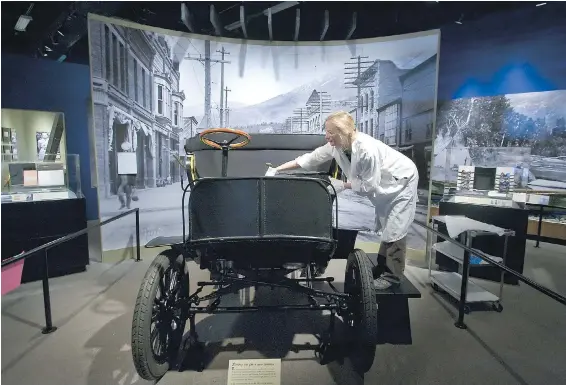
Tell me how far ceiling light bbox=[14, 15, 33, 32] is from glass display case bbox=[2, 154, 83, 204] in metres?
1.14

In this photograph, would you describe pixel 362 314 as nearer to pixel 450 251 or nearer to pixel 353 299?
pixel 353 299

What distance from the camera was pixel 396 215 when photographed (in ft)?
7.19

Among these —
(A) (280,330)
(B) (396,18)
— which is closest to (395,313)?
(A) (280,330)

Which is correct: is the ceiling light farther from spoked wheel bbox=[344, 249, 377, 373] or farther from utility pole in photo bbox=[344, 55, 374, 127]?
spoked wheel bbox=[344, 249, 377, 373]

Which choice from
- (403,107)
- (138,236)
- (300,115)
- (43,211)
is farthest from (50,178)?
(403,107)

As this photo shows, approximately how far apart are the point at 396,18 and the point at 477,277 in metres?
2.72

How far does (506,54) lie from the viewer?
329cm

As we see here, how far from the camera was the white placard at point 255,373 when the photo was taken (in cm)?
144

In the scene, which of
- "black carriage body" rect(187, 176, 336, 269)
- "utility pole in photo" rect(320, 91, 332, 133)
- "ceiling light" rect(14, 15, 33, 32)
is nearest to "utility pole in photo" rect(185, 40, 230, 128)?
"utility pole in photo" rect(320, 91, 332, 133)

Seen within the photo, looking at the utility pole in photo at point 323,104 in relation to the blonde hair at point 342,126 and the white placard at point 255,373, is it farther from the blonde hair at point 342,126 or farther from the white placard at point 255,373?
the white placard at point 255,373

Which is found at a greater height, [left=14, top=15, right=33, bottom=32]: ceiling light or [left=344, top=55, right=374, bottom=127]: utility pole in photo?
[left=14, top=15, right=33, bottom=32]: ceiling light

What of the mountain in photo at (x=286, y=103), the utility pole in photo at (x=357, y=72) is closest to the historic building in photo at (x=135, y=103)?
the mountain in photo at (x=286, y=103)

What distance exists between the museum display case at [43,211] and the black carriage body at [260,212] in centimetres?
249

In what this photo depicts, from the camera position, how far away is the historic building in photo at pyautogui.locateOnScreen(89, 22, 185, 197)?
130 inches
